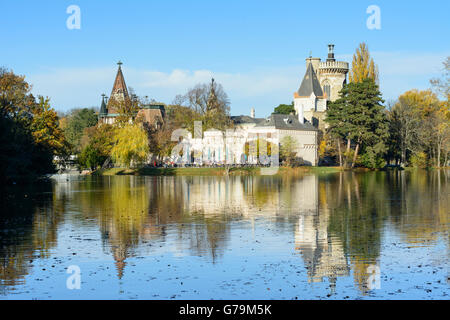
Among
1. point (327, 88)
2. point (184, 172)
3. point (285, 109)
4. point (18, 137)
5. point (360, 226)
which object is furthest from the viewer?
point (285, 109)

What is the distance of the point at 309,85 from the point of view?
121 metres

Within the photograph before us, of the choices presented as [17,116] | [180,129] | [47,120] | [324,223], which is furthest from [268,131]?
[324,223]

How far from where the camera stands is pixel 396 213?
27.4 metres

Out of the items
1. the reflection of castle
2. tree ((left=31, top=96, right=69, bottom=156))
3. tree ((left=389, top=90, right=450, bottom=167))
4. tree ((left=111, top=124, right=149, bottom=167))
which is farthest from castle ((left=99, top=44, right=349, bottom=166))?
the reflection of castle

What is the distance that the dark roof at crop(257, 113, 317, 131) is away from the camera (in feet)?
338

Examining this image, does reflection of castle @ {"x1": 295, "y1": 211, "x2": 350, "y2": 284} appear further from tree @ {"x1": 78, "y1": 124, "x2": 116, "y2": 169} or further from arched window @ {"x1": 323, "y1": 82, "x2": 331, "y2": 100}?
arched window @ {"x1": 323, "y1": 82, "x2": 331, "y2": 100}

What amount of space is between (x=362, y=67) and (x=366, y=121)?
2864 cm

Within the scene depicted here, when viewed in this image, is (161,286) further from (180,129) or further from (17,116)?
(180,129)

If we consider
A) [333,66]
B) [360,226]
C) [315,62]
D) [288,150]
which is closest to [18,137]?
[360,226]

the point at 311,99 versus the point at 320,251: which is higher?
the point at 311,99

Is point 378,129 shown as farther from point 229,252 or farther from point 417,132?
point 229,252

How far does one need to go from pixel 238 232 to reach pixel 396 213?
9.26 meters

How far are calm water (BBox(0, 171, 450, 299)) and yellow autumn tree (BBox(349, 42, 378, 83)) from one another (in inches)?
3549

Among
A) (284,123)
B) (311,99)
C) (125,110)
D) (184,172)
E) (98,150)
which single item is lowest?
(184,172)
